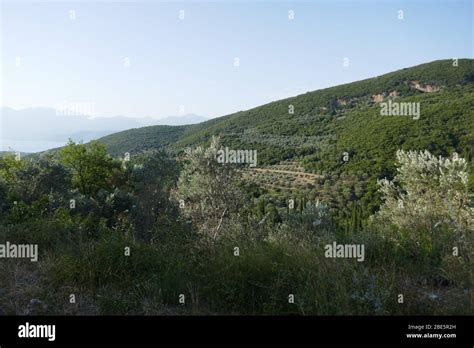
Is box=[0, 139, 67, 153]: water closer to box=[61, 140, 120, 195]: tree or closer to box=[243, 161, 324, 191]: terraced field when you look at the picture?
box=[61, 140, 120, 195]: tree

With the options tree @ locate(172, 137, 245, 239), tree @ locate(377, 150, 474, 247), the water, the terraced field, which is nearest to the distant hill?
the terraced field

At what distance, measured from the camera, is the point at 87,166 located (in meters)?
25.0

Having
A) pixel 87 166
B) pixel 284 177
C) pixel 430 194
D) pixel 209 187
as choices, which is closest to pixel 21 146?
pixel 87 166

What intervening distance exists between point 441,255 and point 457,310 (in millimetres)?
968

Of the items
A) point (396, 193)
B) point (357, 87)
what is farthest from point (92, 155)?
point (357, 87)

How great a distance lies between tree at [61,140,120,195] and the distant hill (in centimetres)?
2330

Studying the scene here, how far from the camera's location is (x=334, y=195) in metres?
38.9

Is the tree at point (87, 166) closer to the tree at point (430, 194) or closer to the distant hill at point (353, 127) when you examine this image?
the tree at point (430, 194)

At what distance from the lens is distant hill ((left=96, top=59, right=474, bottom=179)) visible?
47.2 meters

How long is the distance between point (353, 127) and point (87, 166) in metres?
49.0

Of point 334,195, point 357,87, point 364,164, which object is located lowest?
point 334,195

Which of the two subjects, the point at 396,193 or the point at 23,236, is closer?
the point at 23,236

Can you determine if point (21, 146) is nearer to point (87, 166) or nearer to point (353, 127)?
point (87, 166)
